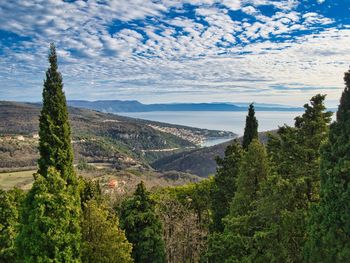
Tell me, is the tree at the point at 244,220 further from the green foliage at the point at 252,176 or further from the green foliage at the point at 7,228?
the green foliage at the point at 7,228

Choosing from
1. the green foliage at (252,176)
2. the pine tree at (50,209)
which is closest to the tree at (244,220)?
the green foliage at (252,176)

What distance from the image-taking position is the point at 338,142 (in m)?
12.0

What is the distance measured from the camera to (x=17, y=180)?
342 ft

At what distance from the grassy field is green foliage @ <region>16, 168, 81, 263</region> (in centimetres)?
8426

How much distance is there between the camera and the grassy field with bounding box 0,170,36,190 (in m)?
96.2

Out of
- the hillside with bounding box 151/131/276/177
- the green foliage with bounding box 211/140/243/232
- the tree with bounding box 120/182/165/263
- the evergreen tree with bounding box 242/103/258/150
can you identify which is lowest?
the hillside with bounding box 151/131/276/177

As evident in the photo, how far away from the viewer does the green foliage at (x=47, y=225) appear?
49.6ft

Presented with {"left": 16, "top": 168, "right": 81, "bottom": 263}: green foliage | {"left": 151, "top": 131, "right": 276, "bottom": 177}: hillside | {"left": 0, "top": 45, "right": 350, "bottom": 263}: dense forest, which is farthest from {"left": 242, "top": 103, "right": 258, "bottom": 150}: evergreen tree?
{"left": 151, "top": 131, "right": 276, "bottom": 177}: hillside

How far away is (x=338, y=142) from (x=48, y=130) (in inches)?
510

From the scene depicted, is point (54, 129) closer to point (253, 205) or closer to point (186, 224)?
point (253, 205)

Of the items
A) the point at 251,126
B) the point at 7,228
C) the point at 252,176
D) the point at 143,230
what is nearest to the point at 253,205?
the point at 252,176

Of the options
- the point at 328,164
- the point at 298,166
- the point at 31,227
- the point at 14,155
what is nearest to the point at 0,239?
the point at 31,227

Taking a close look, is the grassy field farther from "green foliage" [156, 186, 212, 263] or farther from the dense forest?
the dense forest

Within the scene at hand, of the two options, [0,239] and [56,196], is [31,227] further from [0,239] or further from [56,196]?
[0,239]
